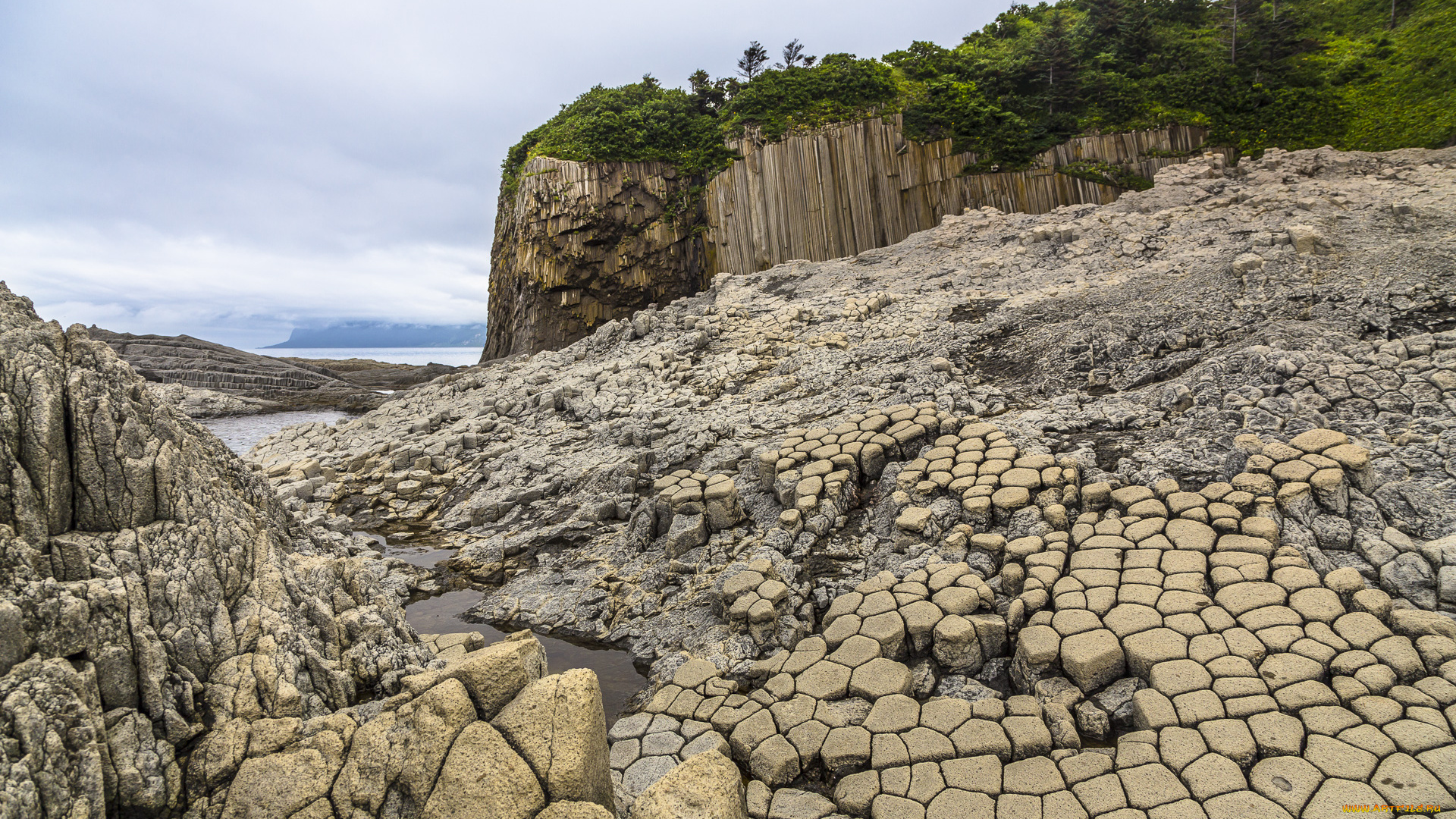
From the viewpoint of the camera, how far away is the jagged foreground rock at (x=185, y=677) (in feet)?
6.47

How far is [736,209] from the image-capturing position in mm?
14281

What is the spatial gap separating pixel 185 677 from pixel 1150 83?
1544 centimetres

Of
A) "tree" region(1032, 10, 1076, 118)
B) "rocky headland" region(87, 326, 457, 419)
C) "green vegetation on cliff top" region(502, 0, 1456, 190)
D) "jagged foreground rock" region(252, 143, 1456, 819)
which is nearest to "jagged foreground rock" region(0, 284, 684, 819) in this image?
"jagged foreground rock" region(252, 143, 1456, 819)

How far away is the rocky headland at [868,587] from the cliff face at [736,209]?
4769 millimetres

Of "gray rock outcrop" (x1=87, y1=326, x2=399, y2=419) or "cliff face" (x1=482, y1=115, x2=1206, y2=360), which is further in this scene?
"gray rock outcrop" (x1=87, y1=326, x2=399, y2=419)

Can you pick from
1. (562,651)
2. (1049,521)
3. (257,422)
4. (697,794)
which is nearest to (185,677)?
(697,794)

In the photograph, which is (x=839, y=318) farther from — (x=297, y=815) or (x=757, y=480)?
(x=297, y=815)

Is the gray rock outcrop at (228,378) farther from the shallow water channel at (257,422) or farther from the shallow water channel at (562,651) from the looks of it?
the shallow water channel at (562,651)

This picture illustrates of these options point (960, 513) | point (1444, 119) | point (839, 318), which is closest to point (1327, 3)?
point (1444, 119)

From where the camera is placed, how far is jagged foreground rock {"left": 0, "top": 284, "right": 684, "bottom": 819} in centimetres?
197

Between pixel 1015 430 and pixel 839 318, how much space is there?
4.63m

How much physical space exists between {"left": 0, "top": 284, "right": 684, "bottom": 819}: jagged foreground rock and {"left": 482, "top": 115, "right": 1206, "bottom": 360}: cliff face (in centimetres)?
1186

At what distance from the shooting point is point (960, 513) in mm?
4586

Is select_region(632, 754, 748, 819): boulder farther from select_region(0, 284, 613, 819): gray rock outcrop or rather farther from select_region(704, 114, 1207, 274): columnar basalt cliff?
select_region(704, 114, 1207, 274): columnar basalt cliff
